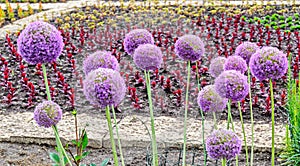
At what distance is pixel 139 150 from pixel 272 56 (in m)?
2.18

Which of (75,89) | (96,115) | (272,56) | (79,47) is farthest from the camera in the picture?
(79,47)

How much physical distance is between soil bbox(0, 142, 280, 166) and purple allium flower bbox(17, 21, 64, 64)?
6.21ft

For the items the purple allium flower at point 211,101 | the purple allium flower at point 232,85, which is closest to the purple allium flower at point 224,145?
the purple allium flower at point 232,85

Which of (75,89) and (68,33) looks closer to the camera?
(75,89)

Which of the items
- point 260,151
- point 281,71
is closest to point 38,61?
point 281,71

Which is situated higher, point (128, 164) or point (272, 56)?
point (272, 56)

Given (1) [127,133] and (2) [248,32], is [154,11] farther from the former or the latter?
(1) [127,133]

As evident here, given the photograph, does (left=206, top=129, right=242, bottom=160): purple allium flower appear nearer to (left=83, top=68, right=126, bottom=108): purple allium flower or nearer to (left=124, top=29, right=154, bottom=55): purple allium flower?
(left=83, top=68, right=126, bottom=108): purple allium flower

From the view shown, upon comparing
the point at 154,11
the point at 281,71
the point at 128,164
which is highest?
the point at 281,71

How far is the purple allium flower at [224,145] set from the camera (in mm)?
1824

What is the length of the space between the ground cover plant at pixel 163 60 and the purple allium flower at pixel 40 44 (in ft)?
5.90

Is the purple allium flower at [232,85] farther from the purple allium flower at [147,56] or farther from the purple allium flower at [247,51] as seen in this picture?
the purple allium flower at [247,51]

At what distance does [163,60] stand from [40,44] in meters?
4.06

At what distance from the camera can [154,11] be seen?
27.2ft
